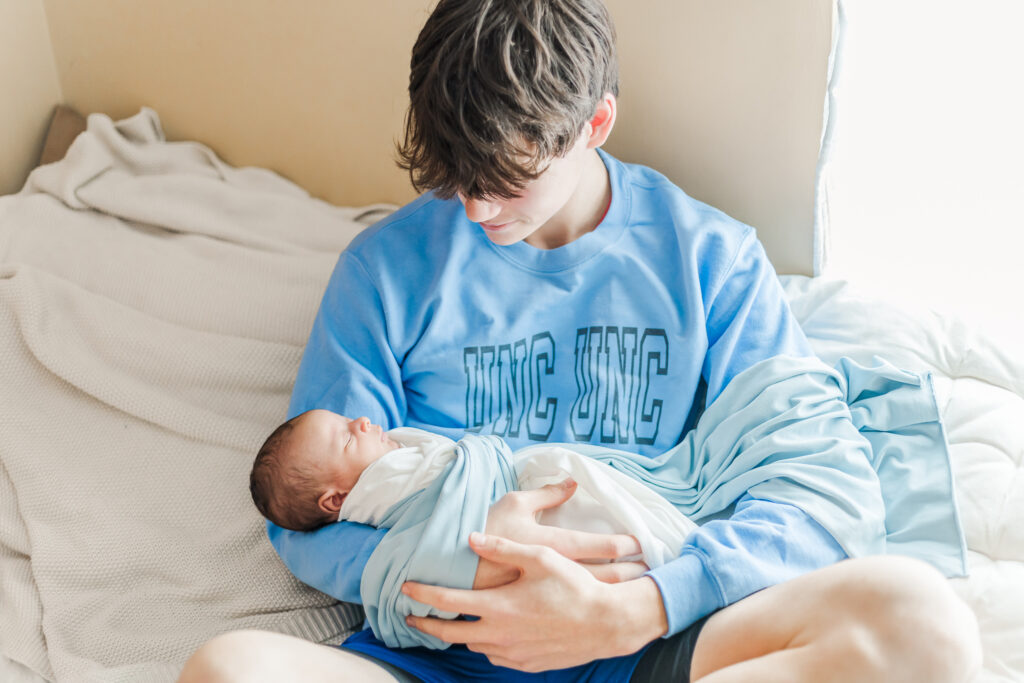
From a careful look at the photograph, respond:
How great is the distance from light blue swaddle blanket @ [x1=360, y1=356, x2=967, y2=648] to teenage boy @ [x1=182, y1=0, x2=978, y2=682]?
0.10 feet

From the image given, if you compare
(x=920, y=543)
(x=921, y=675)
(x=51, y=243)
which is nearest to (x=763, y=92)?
(x=920, y=543)

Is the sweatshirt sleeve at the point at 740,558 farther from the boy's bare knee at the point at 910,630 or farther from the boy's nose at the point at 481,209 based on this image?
the boy's nose at the point at 481,209

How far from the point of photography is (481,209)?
3.71 ft

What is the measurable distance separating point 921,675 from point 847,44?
98 centimetres

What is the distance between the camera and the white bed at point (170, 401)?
1.22m

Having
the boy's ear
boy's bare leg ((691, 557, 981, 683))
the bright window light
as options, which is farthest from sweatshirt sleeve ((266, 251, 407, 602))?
the bright window light

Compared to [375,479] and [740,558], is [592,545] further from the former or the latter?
[375,479]

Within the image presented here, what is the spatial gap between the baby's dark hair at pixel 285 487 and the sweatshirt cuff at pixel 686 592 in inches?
17.7

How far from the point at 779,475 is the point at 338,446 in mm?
565

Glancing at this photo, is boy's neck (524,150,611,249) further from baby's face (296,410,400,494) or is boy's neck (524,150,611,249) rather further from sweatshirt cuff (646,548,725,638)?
sweatshirt cuff (646,548,725,638)

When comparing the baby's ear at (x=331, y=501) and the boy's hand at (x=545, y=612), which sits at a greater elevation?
the baby's ear at (x=331, y=501)

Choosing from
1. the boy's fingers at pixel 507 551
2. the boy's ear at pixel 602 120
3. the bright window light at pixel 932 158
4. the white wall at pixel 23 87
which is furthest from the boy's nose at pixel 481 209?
the white wall at pixel 23 87

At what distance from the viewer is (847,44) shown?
4.66ft

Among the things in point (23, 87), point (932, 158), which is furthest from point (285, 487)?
point (23, 87)
